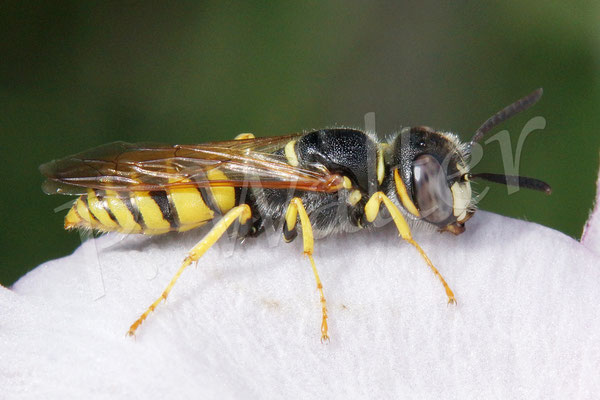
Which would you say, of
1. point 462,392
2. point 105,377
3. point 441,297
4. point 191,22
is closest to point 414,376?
point 462,392

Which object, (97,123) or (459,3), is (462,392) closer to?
(97,123)

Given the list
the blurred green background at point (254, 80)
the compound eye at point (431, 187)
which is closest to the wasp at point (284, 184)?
the compound eye at point (431, 187)

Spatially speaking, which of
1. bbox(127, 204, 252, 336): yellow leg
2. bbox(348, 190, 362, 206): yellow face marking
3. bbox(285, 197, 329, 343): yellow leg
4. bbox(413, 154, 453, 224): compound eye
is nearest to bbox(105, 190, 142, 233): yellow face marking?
bbox(127, 204, 252, 336): yellow leg

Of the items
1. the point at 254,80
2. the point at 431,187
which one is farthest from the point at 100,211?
the point at 254,80

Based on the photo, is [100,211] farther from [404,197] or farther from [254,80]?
[254,80]

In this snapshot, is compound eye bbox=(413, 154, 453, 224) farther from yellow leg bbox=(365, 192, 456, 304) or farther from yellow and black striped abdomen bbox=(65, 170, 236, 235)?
yellow and black striped abdomen bbox=(65, 170, 236, 235)
